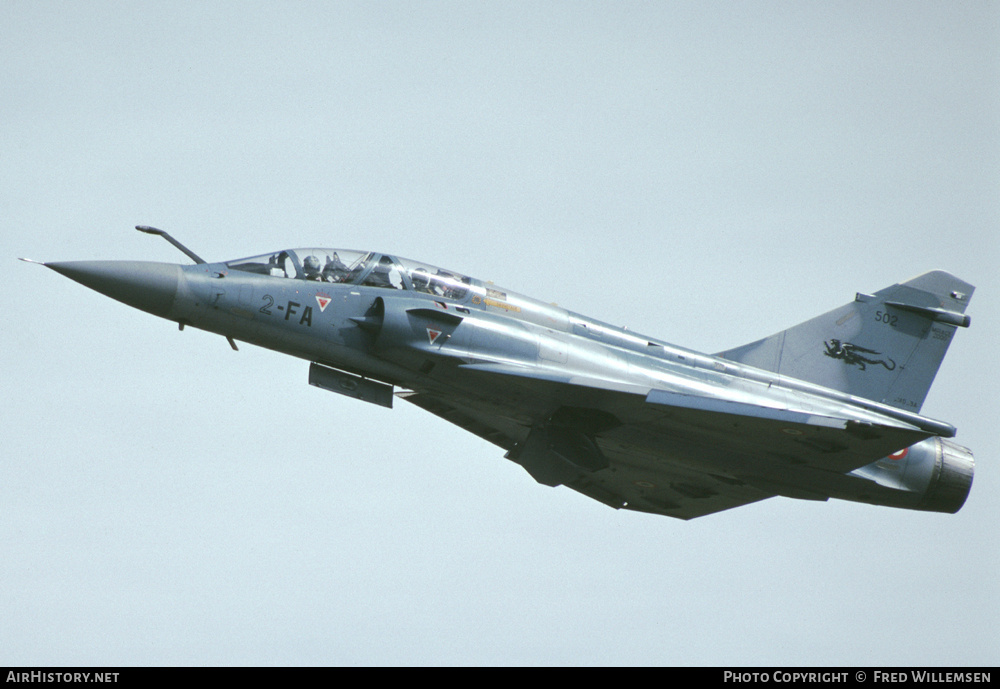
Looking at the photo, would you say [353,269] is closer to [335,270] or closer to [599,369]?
[335,270]

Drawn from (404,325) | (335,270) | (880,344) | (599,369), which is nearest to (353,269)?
(335,270)

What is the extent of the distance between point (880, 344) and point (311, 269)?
925 cm

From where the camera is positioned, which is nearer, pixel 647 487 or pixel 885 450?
pixel 885 450

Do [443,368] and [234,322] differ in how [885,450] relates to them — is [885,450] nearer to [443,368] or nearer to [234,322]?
[443,368]

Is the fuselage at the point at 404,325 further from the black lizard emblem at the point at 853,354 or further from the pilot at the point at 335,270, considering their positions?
the black lizard emblem at the point at 853,354

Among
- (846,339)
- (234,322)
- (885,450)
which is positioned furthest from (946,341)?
(234,322)

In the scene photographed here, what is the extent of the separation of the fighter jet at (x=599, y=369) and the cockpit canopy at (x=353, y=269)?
22 millimetres

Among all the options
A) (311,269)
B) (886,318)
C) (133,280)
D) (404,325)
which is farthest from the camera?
(886,318)

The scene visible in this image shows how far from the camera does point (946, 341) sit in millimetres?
18984

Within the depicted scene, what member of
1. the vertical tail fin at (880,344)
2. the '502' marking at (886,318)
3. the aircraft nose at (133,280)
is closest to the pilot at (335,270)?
the aircraft nose at (133,280)

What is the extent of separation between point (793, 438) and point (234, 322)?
7759 mm

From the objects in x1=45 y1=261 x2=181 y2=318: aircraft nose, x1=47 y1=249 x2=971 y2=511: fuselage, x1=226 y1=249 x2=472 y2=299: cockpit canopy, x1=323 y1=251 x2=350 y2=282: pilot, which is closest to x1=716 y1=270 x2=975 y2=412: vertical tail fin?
x1=47 y1=249 x2=971 y2=511: fuselage

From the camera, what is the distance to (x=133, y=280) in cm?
1502
